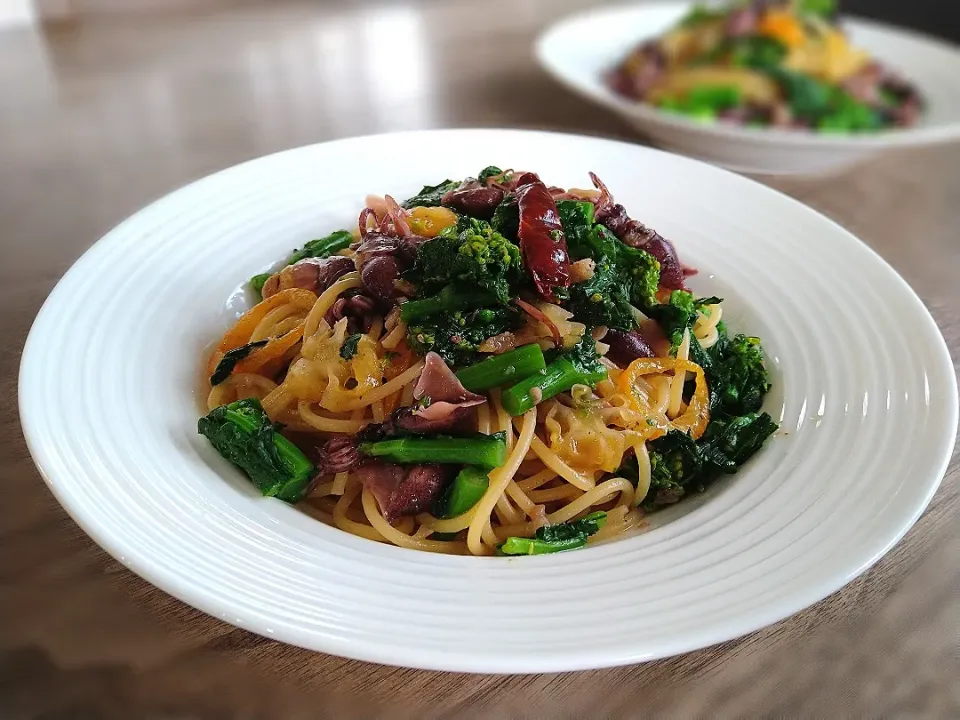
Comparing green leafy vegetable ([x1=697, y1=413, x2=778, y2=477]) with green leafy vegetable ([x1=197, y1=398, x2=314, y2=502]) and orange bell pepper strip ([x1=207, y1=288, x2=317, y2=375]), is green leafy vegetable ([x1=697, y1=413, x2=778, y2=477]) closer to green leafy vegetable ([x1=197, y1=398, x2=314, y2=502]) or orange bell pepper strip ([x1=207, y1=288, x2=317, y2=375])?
green leafy vegetable ([x1=197, y1=398, x2=314, y2=502])

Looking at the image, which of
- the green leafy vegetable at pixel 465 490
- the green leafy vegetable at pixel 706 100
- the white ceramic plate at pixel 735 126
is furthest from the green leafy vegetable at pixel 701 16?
the green leafy vegetable at pixel 465 490

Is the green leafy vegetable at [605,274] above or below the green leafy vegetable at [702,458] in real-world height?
above

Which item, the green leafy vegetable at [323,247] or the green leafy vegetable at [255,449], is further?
the green leafy vegetable at [323,247]

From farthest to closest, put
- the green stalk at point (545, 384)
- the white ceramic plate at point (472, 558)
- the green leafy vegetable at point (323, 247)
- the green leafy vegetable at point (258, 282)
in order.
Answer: the green leafy vegetable at point (323, 247) < the green leafy vegetable at point (258, 282) < the green stalk at point (545, 384) < the white ceramic plate at point (472, 558)

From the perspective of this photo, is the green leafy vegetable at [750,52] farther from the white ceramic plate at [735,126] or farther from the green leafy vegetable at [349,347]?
the green leafy vegetable at [349,347]

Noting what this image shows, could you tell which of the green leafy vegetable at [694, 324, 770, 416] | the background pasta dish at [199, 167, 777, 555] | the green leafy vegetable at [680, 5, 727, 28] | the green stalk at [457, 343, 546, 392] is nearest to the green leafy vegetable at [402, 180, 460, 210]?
the background pasta dish at [199, 167, 777, 555]

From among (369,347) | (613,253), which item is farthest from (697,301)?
(369,347)

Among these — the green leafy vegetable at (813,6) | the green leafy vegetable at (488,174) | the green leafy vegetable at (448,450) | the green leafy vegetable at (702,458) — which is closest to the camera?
the green leafy vegetable at (448,450)

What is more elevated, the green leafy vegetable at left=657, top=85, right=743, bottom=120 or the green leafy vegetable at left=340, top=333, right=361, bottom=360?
the green leafy vegetable at left=340, top=333, right=361, bottom=360
